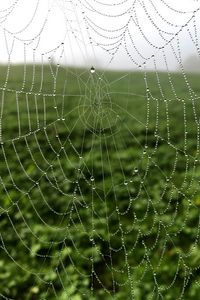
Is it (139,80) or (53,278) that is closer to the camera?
(53,278)

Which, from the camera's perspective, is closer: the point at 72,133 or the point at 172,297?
the point at 172,297

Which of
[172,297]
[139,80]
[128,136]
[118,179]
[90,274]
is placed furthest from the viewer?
[139,80]

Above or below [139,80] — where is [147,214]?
below

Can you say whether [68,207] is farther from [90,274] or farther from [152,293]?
[152,293]

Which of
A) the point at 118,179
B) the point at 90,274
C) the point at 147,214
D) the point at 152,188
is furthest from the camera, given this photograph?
the point at 118,179

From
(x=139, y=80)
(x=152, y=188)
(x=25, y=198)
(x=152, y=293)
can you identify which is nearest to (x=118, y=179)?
(x=152, y=188)

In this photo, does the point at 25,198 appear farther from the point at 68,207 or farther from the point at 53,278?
the point at 53,278

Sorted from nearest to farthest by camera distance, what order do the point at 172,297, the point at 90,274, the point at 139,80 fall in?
the point at 172,297 < the point at 90,274 < the point at 139,80

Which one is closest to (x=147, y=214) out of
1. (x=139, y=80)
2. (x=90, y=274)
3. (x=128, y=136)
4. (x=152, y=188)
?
(x=152, y=188)

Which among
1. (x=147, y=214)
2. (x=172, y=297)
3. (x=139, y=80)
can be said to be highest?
(x=139, y=80)
